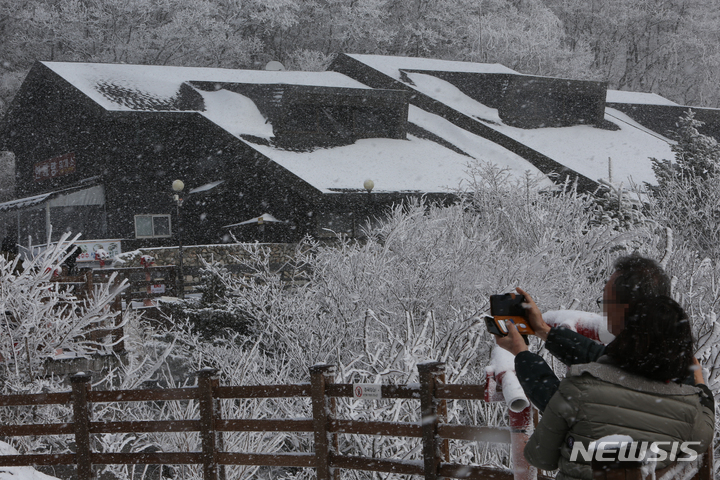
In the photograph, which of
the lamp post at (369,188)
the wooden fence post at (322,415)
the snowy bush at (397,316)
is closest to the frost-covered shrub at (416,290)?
the snowy bush at (397,316)

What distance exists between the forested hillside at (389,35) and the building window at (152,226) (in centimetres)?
1365

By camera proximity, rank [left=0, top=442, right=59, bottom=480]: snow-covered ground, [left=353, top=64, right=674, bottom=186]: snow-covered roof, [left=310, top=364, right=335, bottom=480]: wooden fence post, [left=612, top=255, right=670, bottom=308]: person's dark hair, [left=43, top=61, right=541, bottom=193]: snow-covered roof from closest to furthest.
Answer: [left=612, top=255, right=670, bottom=308]: person's dark hair < [left=310, top=364, right=335, bottom=480]: wooden fence post < [left=0, top=442, right=59, bottom=480]: snow-covered ground < [left=43, top=61, right=541, bottom=193]: snow-covered roof < [left=353, top=64, right=674, bottom=186]: snow-covered roof

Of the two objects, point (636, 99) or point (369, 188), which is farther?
point (636, 99)

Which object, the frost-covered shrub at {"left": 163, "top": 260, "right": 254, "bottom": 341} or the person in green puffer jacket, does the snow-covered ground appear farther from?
the frost-covered shrub at {"left": 163, "top": 260, "right": 254, "bottom": 341}

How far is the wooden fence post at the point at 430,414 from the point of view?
397cm

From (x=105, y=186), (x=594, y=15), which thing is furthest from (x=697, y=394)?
(x=594, y=15)

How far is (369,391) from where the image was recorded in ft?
13.9

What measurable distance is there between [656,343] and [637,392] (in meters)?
0.16

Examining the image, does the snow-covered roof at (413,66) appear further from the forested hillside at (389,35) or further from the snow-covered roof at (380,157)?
the forested hillside at (389,35)

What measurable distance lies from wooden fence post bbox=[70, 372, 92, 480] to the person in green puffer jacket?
4.26 metres

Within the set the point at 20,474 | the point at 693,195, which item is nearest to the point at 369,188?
the point at 693,195

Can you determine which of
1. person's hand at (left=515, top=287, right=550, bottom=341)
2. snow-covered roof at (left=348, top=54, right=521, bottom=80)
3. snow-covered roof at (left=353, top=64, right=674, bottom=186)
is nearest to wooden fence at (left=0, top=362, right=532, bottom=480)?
person's hand at (left=515, top=287, right=550, bottom=341)

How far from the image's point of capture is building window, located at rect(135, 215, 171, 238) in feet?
67.4

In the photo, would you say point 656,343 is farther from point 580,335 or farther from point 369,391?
point 369,391
